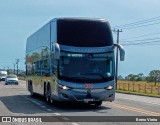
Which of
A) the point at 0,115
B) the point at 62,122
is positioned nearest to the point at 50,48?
the point at 0,115

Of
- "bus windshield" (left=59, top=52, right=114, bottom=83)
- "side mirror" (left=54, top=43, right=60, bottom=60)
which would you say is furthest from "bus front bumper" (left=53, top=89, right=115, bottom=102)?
"side mirror" (left=54, top=43, right=60, bottom=60)

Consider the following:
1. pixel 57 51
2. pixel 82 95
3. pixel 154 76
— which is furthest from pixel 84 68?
pixel 154 76

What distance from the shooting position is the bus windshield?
21.4 meters

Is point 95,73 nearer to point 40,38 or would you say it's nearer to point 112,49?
point 112,49

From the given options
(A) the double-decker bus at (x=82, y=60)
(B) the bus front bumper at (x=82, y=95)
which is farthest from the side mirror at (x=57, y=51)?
(B) the bus front bumper at (x=82, y=95)

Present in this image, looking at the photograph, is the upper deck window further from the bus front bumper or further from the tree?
the tree

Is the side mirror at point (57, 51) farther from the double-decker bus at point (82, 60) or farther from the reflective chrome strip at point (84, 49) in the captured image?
the reflective chrome strip at point (84, 49)

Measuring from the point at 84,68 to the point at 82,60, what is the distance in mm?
381

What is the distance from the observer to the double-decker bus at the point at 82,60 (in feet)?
70.0

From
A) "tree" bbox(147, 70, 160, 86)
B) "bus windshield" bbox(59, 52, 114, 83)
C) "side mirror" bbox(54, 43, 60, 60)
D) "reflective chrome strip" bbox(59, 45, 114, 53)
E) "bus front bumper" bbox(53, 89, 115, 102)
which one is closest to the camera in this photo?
"side mirror" bbox(54, 43, 60, 60)

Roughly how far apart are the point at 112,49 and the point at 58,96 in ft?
10.7

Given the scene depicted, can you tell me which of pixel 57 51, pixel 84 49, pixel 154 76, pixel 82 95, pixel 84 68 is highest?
pixel 84 49

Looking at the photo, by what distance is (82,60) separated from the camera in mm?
21703

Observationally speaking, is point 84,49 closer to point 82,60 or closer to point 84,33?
point 82,60
